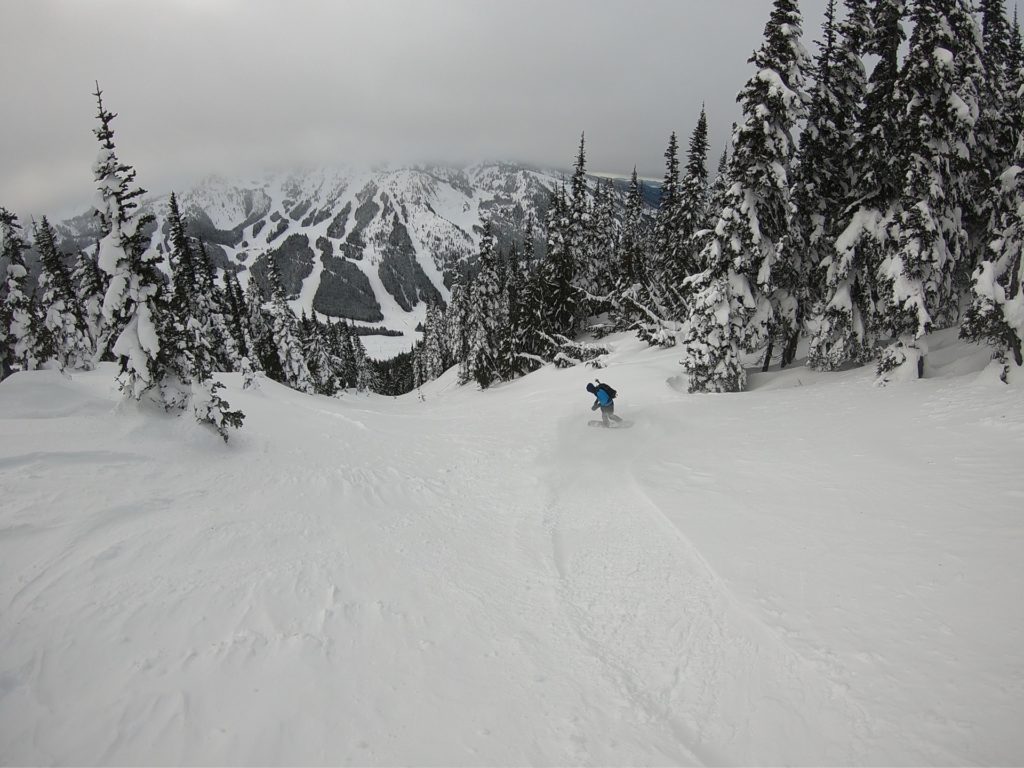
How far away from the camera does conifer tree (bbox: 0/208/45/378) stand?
25.9 m

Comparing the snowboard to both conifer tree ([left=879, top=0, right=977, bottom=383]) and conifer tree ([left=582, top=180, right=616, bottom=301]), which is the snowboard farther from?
conifer tree ([left=582, top=180, right=616, bottom=301])

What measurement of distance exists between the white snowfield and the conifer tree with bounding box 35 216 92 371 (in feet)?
94.4

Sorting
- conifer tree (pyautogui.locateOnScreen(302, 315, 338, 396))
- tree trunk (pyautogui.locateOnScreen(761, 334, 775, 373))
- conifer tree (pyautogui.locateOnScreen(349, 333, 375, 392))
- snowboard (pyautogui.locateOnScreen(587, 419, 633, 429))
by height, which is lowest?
conifer tree (pyautogui.locateOnScreen(349, 333, 375, 392))

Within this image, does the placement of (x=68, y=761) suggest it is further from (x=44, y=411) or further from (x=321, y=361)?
(x=321, y=361)

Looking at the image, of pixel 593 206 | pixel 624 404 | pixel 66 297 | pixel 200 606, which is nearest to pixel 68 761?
pixel 200 606

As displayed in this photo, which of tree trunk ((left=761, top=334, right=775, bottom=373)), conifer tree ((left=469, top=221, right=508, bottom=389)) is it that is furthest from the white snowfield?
conifer tree ((left=469, top=221, right=508, bottom=389))

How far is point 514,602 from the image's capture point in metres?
7.09

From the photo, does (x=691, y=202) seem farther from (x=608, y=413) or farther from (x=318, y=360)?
(x=318, y=360)

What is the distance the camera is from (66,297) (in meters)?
34.5

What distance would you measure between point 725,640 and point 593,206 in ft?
159

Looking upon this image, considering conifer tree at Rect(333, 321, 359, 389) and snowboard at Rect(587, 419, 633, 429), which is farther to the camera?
conifer tree at Rect(333, 321, 359, 389)

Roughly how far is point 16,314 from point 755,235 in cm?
4134

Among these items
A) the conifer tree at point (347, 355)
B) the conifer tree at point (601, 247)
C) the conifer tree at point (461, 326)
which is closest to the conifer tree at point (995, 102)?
the conifer tree at point (601, 247)

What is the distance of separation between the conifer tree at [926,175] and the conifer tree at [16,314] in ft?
131
